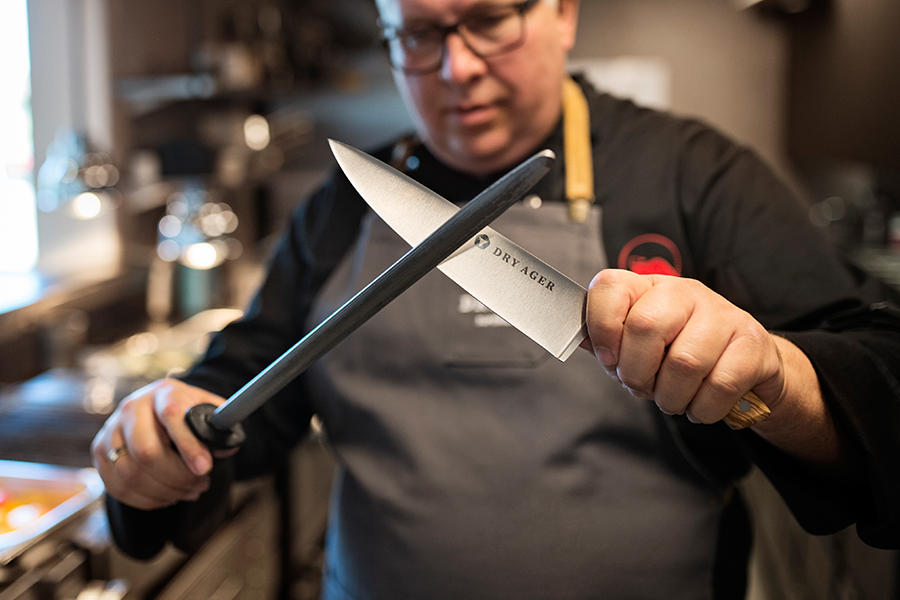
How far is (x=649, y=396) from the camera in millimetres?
417

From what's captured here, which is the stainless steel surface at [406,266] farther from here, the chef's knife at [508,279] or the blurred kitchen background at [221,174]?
the blurred kitchen background at [221,174]

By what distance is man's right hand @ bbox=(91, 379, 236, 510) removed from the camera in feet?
1.73

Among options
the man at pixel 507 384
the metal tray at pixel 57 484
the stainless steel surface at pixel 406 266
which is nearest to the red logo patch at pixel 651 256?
the man at pixel 507 384

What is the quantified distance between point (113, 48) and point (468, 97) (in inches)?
61.0

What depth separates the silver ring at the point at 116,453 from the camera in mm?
556

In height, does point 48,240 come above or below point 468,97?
below

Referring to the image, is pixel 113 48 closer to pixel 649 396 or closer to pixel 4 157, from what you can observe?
pixel 4 157

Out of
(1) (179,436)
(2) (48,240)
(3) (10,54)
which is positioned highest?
(3) (10,54)

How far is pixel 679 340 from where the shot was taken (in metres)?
0.39

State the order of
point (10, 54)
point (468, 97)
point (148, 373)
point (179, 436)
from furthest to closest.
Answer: point (10, 54), point (148, 373), point (468, 97), point (179, 436)

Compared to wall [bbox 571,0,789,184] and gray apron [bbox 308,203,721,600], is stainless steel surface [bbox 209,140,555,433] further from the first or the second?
wall [bbox 571,0,789,184]

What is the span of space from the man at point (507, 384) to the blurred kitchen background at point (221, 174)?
0.35 metres

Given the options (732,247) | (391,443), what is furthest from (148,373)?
(732,247)

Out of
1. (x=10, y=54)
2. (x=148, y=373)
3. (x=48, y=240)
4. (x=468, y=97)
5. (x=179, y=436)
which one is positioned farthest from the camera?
(x=48, y=240)
